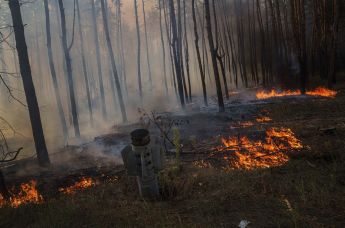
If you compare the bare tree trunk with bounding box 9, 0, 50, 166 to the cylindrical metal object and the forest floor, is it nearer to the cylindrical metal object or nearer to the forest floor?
the forest floor

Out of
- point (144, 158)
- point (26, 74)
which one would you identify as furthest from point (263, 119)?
point (26, 74)

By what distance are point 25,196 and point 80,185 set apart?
4.42 feet

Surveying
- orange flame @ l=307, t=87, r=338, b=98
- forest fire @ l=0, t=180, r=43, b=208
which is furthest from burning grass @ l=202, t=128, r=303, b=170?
orange flame @ l=307, t=87, r=338, b=98

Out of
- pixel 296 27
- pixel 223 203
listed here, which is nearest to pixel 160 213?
pixel 223 203

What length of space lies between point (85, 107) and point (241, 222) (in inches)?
1433

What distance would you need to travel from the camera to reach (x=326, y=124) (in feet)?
34.5

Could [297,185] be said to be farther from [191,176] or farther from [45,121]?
[45,121]

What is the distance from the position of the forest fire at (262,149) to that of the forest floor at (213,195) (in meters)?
0.23

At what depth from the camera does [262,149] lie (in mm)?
8938

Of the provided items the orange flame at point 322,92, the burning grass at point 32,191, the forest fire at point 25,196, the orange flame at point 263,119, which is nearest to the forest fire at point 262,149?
the orange flame at point 263,119

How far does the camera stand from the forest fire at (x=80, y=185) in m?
8.10

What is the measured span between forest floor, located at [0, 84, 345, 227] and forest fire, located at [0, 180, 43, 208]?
29 centimetres

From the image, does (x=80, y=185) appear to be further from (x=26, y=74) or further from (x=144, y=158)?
(x=26, y=74)

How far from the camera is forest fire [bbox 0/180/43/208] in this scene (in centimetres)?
743
